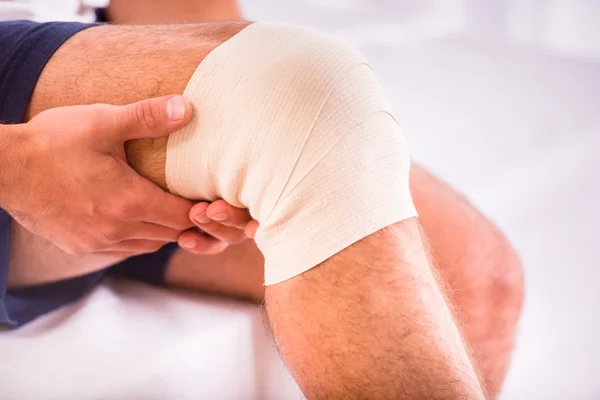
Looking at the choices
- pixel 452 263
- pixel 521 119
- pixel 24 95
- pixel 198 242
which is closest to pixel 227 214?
pixel 198 242

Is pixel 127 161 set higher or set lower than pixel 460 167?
higher

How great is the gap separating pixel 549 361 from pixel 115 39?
87 centimetres

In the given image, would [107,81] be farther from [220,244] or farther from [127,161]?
[220,244]

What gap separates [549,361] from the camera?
1.09m

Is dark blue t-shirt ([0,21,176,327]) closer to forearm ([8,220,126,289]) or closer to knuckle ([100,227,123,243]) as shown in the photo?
forearm ([8,220,126,289])

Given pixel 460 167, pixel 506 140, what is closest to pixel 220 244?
pixel 460 167

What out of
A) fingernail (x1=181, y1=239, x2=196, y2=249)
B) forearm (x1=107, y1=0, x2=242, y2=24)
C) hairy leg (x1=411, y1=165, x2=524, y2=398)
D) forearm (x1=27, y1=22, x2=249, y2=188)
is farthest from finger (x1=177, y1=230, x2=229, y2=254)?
forearm (x1=107, y1=0, x2=242, y2=24)

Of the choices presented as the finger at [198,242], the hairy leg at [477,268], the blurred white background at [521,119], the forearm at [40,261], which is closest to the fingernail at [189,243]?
the finger at [198,242]

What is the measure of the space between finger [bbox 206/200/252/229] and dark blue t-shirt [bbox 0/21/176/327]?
237 millimetres

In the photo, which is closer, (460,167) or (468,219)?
(468,219)

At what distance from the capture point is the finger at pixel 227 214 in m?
0.63

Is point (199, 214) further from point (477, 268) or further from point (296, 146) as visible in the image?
point (477, 268)

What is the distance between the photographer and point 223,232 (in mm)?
713

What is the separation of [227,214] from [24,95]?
256mm
